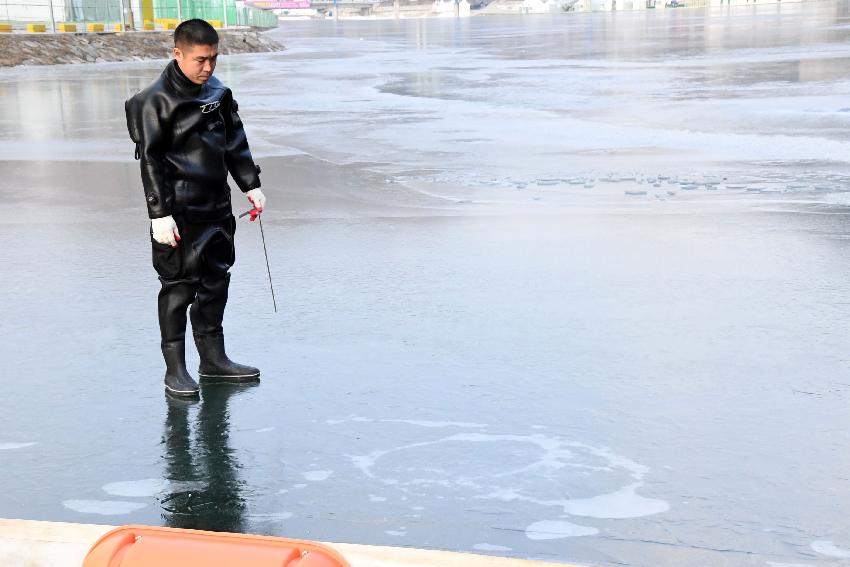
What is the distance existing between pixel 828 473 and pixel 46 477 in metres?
2.56

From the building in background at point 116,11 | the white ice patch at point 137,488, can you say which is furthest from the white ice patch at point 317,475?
the building in background at point 116,11

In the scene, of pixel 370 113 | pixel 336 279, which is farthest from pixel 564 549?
pixel 370 113

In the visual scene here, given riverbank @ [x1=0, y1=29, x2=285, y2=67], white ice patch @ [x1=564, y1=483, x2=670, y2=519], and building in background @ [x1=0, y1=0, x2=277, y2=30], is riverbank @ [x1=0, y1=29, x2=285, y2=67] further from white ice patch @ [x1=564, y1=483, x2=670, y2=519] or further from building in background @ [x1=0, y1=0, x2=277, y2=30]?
white ice patch @ [x1=564, y1=483, x2=670, y2=519]

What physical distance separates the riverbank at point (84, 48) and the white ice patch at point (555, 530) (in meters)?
33.2

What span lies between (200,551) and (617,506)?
171 centimetres

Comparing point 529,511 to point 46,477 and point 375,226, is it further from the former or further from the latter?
point 375,226

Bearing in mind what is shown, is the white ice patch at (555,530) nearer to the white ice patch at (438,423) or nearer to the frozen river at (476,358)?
the frozen river at (476,358)

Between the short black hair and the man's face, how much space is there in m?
0.02

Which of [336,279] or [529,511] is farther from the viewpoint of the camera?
[336,279]

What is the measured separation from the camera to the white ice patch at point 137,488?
3.84 m

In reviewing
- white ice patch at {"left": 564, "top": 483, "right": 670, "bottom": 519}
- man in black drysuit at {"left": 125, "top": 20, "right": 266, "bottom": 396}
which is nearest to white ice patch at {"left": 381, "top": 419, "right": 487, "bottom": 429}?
white ice patch at {"left": 564, "top": 483, "right": 670, "bottom": 519}

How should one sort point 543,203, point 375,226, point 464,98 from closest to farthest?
1. point 375,226
2. point 543,203
3. point 464,98

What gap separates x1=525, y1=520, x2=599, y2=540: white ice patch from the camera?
3.46m

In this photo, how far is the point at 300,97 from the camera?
851 inches
